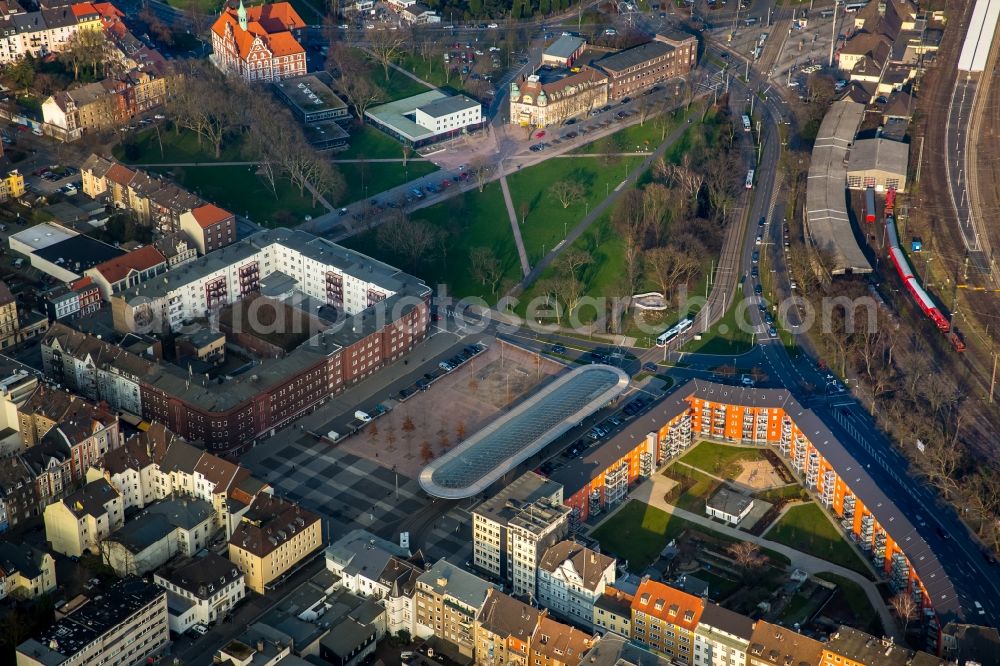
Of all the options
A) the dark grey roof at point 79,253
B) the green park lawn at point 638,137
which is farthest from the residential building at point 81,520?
the green park lawn at point 638,137

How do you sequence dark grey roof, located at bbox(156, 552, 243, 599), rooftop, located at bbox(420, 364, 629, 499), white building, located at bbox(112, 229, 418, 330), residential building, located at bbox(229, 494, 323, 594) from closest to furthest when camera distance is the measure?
dark grey roof, located at bbox(156, 552, 243, 599) < residential building, located at bbox(229, 494, 323, 594) < rooftop, located at bbox(420, 364, 629, 499) < white building, located at bbox(112, 229, 418, 330)

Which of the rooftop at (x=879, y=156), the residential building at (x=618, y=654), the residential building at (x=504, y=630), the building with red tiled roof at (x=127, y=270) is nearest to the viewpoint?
the residential building at (x=618, y=654)

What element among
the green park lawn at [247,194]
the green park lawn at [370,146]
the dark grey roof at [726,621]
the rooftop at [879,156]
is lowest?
the green park lawn at [247,194]

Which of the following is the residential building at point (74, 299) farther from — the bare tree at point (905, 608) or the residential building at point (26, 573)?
the bare tree at point (905, 608)

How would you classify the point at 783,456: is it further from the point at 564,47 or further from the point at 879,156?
the point at 564,47

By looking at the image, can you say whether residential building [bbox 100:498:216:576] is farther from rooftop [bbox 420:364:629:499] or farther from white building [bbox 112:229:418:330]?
white building [bbox 112:229:418:330]

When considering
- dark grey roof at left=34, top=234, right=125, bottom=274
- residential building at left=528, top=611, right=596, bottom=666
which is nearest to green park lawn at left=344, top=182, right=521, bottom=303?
dark grey roof at left=34, top=234, right=125, bottom=274
